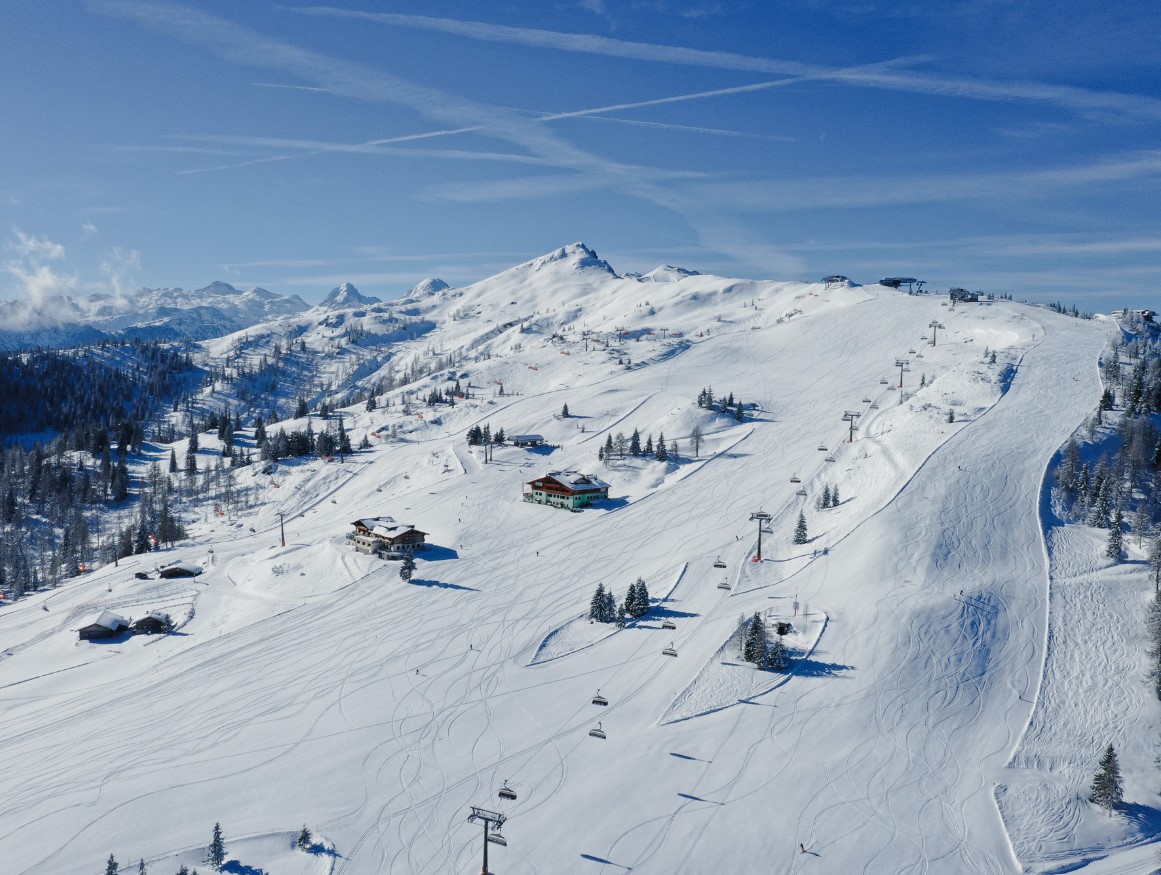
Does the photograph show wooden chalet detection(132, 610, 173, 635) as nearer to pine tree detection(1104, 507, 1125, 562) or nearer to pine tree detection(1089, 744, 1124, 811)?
pine tree detection(1089, 744, 1124, 811)

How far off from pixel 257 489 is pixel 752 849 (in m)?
104

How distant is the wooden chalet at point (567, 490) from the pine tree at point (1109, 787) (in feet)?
181

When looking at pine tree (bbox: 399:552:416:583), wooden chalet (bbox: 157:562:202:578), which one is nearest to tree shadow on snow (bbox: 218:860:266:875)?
pine tree (bbox: 399:552:416:583)

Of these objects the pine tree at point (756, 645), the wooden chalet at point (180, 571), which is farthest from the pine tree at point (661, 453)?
the wooden chalet at point (180, 571)

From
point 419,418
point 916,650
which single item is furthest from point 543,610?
point 419,418

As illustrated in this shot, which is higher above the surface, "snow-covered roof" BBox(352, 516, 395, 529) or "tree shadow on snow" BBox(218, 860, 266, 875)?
"snow-covered roof" BBox(352, 516, 395, 529)

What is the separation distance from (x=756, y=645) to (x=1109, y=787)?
1837 cm

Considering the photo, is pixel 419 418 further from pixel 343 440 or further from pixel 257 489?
pixel 257 489

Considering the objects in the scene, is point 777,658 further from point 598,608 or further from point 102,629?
point 102,629

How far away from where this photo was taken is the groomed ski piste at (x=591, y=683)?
108 feet

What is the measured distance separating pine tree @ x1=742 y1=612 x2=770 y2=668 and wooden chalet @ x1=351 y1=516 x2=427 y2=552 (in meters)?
37.0

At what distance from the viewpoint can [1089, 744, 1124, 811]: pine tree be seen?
113 ft

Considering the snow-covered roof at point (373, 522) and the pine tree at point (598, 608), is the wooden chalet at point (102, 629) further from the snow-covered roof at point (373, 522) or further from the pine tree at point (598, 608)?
the pine tree at point (598, 608)

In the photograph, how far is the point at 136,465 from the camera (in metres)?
148
